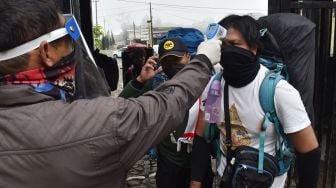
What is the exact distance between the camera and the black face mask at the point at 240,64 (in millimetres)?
2074

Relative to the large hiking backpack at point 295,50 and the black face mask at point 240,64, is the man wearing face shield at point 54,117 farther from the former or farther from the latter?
the large hiking backpack at point 295,50

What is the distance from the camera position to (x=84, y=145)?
1191mm

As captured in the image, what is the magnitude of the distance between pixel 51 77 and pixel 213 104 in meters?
1.15

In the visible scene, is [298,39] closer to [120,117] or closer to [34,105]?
[120,117]

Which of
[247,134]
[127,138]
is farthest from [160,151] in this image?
[127,138]

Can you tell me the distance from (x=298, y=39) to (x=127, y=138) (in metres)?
1.35

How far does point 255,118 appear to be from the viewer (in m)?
2.04

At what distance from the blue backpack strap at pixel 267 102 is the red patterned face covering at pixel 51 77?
3.31 feet

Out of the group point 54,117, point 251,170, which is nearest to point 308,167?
point 251,170

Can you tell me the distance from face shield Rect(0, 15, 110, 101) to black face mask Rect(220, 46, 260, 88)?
2.41 ft

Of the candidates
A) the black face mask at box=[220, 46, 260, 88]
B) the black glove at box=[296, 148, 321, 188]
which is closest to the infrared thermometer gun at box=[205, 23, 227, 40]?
the black face mask at box=[220, 46, 260, 88]

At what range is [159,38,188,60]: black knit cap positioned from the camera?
2.75 metres

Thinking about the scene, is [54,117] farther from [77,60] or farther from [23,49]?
[77,60]

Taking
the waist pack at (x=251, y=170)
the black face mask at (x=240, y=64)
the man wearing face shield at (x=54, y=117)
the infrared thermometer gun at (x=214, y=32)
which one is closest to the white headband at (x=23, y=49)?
the man wearing face shield at (x=54, y=117)
